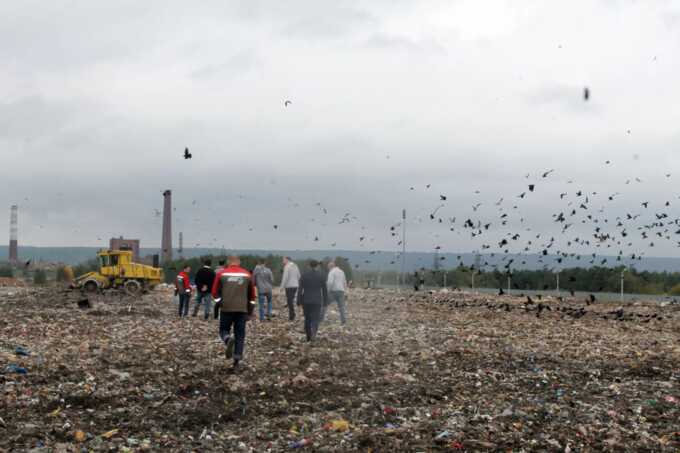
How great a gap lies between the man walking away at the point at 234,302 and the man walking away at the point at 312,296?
143 inches

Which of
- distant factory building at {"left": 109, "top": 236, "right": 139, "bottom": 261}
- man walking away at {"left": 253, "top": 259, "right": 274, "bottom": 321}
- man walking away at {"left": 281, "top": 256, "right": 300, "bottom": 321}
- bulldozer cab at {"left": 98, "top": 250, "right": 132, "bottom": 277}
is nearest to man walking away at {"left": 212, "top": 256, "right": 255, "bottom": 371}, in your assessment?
man walking away at {"left": 281, "top": 256, "right": 300, "bottom": 321}

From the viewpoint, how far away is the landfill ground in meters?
8.35

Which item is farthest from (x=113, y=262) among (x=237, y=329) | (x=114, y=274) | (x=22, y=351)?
(x=237, y=329)

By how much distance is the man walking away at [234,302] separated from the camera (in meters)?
12.4

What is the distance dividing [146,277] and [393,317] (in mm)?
17854

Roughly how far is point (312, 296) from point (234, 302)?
397cm

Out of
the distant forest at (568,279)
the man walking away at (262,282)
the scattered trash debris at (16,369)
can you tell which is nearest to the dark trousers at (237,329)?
the scattered trash debris at (16,369)

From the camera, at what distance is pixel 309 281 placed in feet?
53.4

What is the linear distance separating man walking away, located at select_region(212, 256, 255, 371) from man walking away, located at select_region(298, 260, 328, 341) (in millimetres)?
3622

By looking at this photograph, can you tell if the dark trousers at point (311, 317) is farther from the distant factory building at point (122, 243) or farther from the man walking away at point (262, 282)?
the distant factory building at point (122, 243)

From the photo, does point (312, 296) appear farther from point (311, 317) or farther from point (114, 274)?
point (114, 274)

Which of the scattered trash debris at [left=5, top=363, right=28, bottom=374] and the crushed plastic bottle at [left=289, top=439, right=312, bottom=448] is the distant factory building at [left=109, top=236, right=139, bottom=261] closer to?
the scattered trash debris at [left=5, top=363, right=28, bottom=374]

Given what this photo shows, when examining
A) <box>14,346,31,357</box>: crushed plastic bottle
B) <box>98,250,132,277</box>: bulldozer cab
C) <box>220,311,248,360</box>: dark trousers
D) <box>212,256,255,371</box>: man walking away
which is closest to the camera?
<box>212,256,255,371</box>: man walking away

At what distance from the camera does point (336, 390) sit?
1109cm
